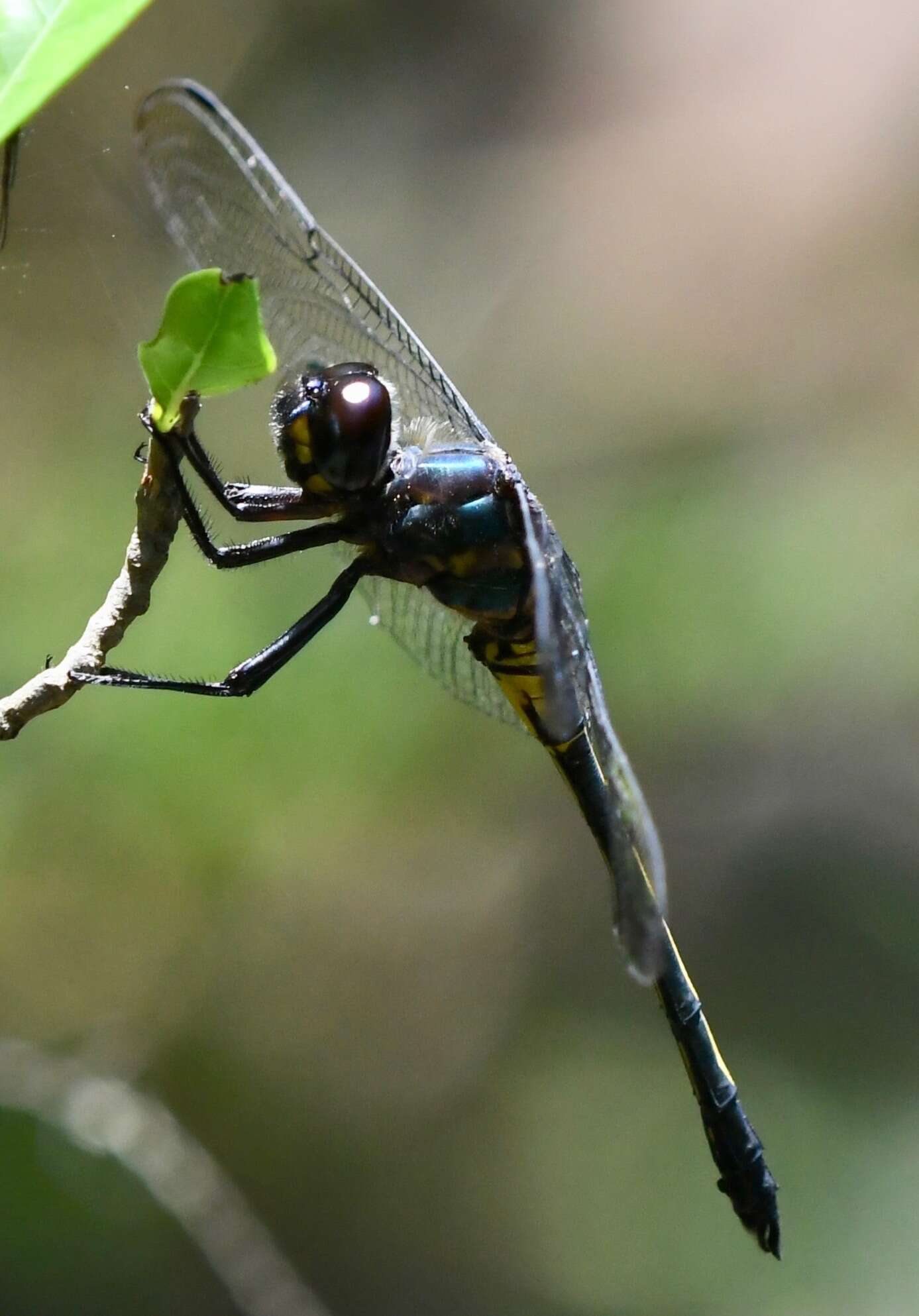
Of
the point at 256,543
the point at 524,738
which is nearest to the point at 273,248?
the point at 256,543

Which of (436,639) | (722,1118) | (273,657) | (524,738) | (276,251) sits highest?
(276,251)

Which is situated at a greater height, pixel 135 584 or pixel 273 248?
pixel 273 248

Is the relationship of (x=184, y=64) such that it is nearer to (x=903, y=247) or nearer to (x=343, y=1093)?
(x=903, y=247)

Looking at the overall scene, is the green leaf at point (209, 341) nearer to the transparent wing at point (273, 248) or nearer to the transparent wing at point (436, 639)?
the transparent wing at point (273, 248)

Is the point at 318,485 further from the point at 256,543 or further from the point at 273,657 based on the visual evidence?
the point at 273,657

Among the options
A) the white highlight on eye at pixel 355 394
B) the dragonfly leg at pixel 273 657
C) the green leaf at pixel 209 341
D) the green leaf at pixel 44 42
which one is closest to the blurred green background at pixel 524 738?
the dragonfly leg at pixel 273 657
